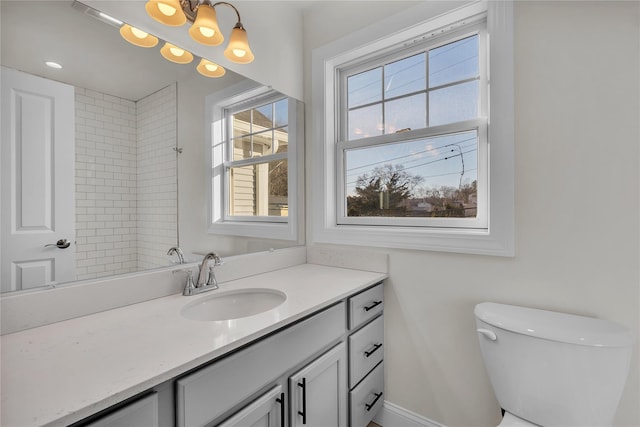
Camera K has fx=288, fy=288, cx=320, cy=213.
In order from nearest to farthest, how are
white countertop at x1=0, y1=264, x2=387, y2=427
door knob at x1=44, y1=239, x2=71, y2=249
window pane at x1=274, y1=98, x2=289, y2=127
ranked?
white countertop at x1=0, y1=264, x2=387, y2=427 → door knob at x1=44, y1=239, x2=71, y2=249 → window pane at x1=274, y1=98, x2=289, y2=127

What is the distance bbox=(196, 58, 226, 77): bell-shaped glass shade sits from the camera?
4.46ft

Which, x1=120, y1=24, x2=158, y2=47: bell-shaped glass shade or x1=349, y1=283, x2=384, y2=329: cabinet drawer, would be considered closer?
x1=120, y1=24, x2=158, y2=47: bell-shaped glass shade

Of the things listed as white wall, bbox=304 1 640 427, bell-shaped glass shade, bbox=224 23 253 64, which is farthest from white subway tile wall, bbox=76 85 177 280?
white wall, bbox=304 1 640 427

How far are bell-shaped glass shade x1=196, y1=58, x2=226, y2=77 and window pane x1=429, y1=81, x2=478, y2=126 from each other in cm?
111

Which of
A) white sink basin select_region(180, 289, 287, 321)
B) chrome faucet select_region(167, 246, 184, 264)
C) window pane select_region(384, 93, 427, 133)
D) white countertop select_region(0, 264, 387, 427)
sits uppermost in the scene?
window pane select_region(384, 93, 427, 133)

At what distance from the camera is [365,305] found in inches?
56.7

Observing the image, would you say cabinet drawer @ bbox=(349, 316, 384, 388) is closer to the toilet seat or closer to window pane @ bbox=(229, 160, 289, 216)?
the toilet seat

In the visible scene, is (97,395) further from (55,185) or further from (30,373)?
(55,185)

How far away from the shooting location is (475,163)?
57.0 inches

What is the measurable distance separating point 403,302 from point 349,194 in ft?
2.40

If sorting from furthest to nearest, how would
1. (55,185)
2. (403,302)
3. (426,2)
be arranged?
(403,302) < (426,2) < (55,185)

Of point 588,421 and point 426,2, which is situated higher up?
point 426,2

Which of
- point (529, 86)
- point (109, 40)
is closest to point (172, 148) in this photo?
point (109, 40)

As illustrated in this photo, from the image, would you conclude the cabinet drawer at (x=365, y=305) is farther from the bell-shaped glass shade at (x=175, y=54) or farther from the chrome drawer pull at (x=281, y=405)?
the bell-shaped glass shade at (x=175, y=54)
